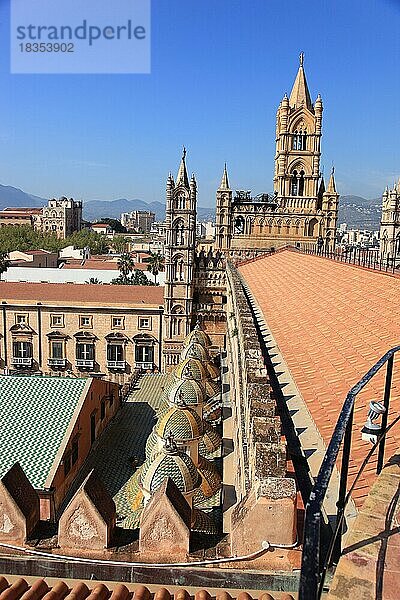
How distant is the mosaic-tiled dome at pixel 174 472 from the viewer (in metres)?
9.34

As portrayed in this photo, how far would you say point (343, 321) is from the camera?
869cm

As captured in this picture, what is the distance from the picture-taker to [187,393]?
12.6m

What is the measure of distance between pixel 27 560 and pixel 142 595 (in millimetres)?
1059

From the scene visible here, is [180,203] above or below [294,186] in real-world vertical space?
below

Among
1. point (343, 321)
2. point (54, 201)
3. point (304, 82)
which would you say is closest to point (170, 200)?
point (304, 82)

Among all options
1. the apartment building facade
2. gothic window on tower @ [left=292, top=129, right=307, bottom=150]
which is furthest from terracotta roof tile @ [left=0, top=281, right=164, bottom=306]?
gothic window on tower @ [left=292, top=129, right=307, bottom=150]

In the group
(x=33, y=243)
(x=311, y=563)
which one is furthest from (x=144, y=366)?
(x=33, y=243)

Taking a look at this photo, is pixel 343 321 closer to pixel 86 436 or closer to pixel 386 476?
pixel 386 476

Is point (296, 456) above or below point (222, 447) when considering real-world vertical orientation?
above

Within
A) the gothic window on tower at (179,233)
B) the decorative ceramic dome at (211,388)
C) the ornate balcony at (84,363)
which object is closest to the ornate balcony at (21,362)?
the ornate balcony at (84,363)

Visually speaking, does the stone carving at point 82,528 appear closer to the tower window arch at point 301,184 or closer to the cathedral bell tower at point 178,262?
the cathedral bell tower at point 178,262

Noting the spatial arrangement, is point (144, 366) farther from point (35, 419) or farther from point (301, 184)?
point (35, 419)

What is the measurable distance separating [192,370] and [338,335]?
7.51m

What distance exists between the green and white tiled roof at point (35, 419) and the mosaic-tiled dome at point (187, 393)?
2895 mm
